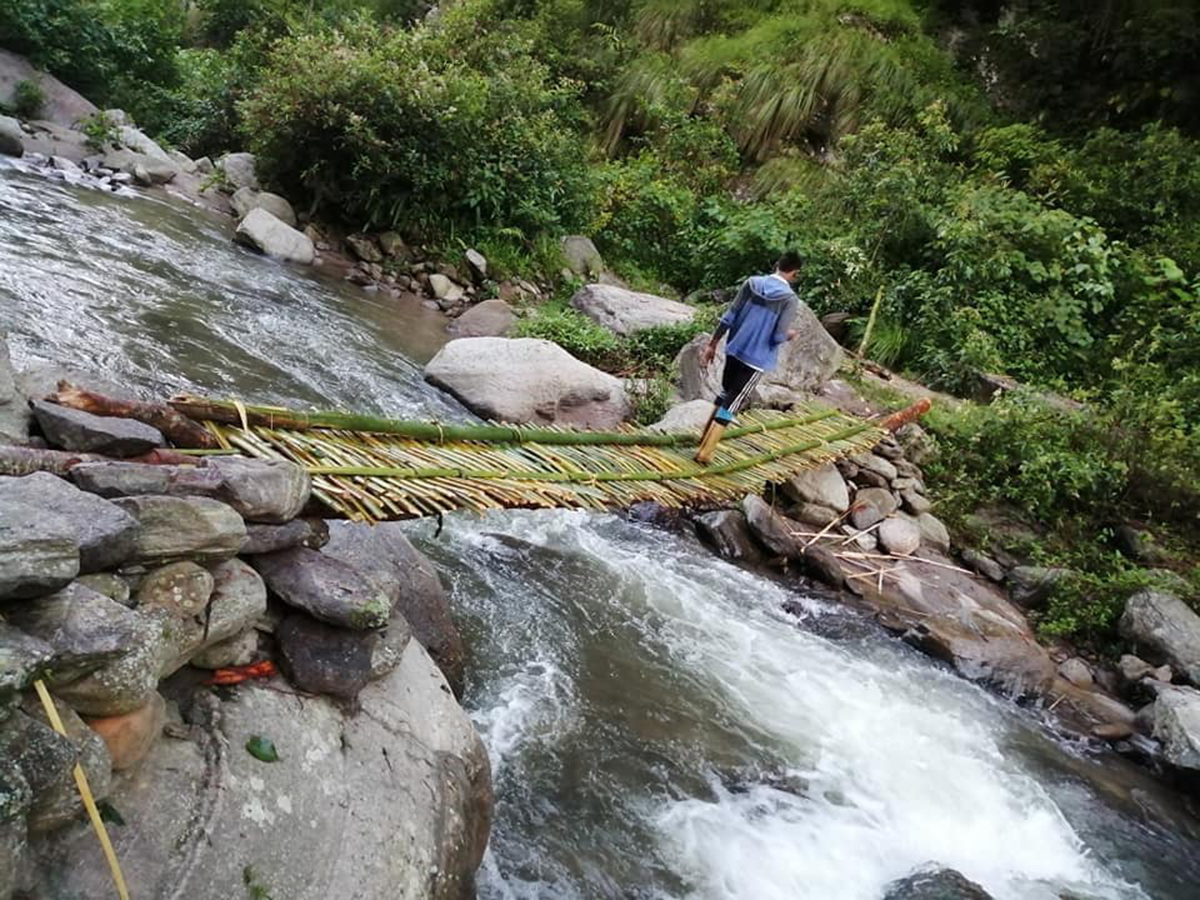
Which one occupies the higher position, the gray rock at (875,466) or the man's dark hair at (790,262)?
the man's dark hair at (790,262)

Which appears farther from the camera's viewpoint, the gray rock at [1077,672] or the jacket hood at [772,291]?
the gray rock at [1077,672]

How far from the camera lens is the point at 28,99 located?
426 inches

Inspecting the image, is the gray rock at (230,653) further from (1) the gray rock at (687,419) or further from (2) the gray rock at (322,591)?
(1) the gray rock at (687,419)

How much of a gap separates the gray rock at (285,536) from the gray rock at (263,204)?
29.5 feet

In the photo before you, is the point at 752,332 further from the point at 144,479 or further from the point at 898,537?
the point at 144,479

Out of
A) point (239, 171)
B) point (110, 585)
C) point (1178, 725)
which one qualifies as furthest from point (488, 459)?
point (239, 171)

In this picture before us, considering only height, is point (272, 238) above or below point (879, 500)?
below

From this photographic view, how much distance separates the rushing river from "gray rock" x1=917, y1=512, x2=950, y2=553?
4.87 ft

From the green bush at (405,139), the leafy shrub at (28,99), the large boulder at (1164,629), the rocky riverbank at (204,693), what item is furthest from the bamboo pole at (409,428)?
the leafy shrub at (28,99)

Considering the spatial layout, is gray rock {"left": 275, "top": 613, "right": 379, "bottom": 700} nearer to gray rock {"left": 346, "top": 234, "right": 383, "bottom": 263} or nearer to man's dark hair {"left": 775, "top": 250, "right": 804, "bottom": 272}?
man's dark hair {"left": 775, "top": 250, "right": 804, "bottom": 272}

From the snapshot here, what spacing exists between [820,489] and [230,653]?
16.7 feet

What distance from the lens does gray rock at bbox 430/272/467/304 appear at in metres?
10.1

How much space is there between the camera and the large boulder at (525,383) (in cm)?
669

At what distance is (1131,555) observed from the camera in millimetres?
6223
